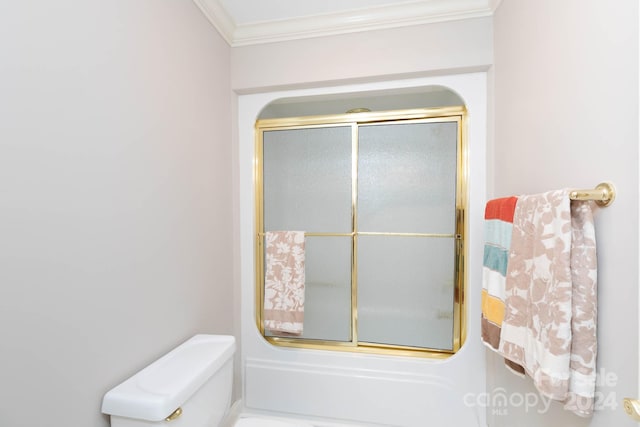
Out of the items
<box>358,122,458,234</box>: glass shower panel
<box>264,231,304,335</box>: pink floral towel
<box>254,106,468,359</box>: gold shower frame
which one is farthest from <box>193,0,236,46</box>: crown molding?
<box>264,231,304,335</box>: pink floral towel

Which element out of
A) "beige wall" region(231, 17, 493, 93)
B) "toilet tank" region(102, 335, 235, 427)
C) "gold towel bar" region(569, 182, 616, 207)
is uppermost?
"beige wall" region(231, 17, 493, 93)

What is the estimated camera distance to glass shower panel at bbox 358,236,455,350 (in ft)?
5.41

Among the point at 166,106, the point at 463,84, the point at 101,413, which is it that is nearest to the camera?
the point at 101,413

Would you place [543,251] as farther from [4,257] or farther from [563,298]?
[4,257]

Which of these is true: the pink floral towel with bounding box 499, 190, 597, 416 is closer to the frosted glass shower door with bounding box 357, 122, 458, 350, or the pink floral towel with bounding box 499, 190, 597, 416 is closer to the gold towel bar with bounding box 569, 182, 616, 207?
the gold towel bar with bounding box 569, 182, 616, 207

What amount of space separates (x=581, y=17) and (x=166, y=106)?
139cm

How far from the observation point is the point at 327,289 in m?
1.84

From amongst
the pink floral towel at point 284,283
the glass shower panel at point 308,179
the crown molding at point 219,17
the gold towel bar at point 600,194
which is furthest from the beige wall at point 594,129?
the crown molding at point 219,17

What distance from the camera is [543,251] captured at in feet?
2.71

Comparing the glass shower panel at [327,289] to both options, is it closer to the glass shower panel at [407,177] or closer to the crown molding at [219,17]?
the glass shower panel at [407,177]

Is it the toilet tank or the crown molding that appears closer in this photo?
the toilet tank

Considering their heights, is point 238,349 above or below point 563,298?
below

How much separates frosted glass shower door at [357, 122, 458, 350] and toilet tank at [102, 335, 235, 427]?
0.89 metres

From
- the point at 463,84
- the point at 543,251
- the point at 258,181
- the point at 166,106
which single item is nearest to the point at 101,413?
the point at 166,106
